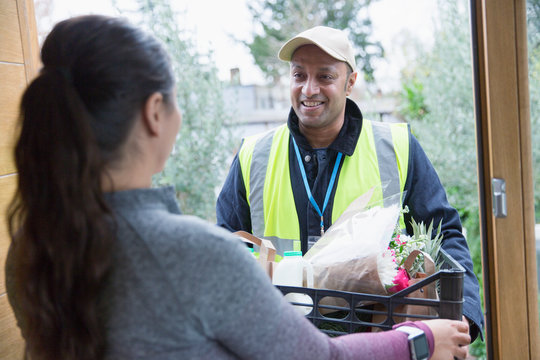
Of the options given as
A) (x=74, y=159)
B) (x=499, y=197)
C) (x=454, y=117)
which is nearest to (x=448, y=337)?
(x=74, y=159)

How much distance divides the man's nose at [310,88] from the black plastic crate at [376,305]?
0.90m

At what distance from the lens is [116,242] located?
2.47 ft

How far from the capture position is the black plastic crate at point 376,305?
0.99m

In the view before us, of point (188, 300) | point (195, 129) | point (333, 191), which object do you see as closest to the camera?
point (188, 300)

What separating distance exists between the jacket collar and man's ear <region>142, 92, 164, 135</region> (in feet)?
3.35

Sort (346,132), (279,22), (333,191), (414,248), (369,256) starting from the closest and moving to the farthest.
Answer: (369,256), (414,248), (333,191), (346,132), (279,22)

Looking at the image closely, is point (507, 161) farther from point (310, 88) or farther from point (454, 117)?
point (454, 117)

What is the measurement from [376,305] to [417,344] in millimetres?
195

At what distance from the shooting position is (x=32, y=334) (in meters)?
0.83

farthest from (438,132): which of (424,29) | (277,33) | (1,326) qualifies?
(277,33)

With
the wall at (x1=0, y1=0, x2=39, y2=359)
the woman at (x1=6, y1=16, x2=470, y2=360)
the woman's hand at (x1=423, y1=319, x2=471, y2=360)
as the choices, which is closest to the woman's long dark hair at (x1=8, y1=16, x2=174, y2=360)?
the woman at (x1=6, y1=16, x2=470, y2=360)

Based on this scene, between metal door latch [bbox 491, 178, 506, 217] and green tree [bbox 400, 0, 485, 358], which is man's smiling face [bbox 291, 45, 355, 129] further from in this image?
green tree [bbox 400, 0, 485, 358]

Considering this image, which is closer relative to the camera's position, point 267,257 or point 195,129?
point 267,257

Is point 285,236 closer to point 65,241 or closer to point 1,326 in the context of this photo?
point 1,326
